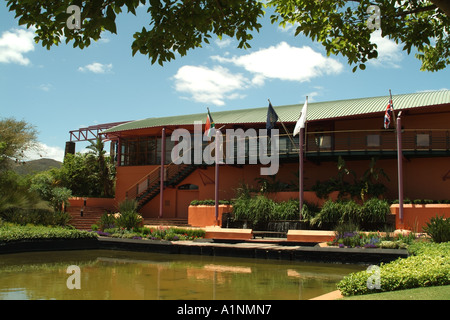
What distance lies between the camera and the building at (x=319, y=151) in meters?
22.9

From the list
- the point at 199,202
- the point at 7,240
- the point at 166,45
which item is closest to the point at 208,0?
the point at 166,45

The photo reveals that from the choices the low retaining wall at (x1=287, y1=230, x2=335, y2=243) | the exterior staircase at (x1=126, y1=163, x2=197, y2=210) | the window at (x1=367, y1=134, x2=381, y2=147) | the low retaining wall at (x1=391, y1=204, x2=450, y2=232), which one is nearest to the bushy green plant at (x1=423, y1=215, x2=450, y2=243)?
the low retaining wall at (x1=287, y1=230, x2=335, y2=243)

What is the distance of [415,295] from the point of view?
21.2 feet

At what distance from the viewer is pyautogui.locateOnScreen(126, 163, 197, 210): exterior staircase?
1082 inches

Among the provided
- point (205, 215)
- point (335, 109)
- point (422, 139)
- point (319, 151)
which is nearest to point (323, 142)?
point (319, 151)

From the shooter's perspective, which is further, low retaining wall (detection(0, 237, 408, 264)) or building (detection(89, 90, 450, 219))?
building (detection(89, 90, 450, 219))

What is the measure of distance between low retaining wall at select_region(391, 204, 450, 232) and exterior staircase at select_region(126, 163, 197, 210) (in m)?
12.4

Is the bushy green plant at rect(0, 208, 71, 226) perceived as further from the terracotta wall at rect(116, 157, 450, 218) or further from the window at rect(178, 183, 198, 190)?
the window at rect(178, 183, 198, 190)

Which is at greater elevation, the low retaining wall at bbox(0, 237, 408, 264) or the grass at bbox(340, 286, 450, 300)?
the grass at bbox(340, 286, 450, 300)

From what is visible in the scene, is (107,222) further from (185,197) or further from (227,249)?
(185,197)

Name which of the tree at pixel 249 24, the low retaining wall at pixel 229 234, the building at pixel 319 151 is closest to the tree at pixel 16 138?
the building at pixel 319 151
